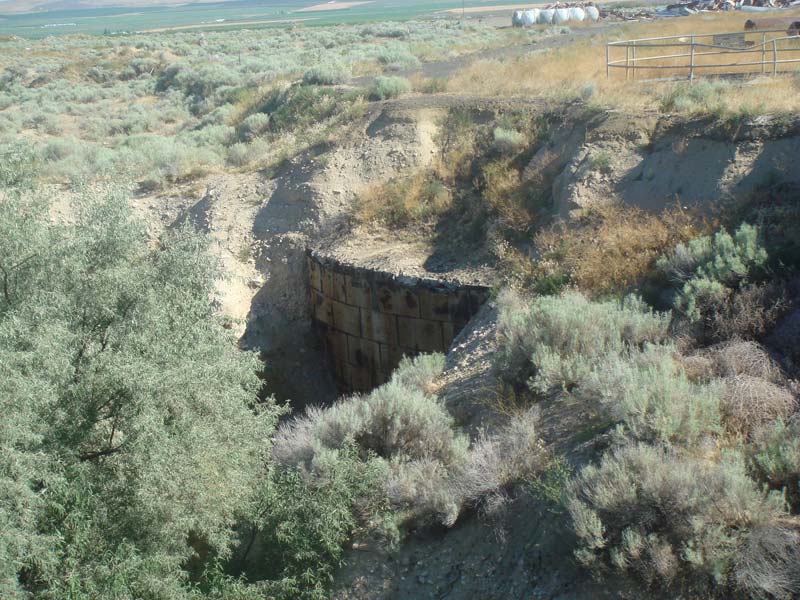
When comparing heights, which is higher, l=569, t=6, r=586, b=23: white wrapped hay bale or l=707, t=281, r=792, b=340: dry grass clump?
l=569, t=6, r=586, b=23: white wrapped hay bale

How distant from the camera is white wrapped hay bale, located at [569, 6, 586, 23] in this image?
4653cm

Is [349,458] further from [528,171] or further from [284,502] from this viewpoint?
[528,171]

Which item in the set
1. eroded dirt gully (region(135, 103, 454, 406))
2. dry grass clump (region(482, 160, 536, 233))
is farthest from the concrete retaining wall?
dry grass clump (region(482, 160, 536, 233))

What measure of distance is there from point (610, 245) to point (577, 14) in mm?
39507

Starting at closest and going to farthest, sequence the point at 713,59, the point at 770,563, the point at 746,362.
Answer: the point at 770,563 → the point at 746,362 → the point at 713,59

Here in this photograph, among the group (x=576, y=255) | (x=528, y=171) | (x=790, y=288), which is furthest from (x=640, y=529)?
(x=528, y=171)

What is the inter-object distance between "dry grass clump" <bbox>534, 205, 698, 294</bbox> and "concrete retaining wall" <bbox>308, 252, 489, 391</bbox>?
55.3 inches

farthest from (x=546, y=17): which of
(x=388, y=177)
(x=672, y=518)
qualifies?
(x=672, y=518)

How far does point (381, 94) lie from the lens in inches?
811

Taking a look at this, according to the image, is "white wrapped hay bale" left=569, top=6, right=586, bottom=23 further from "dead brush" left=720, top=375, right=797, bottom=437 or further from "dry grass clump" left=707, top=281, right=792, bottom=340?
"dead brush" left=720, top=375, right=797, bottom=437

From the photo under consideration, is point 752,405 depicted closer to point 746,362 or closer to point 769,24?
point 746,362

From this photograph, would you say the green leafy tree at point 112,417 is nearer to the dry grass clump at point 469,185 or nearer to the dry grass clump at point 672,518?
the dry grass clump at point 672,518

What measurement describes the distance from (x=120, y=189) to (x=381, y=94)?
12246mm

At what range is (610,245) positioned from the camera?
1189cm
